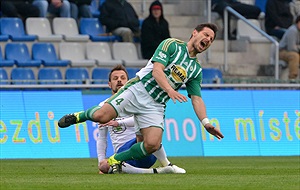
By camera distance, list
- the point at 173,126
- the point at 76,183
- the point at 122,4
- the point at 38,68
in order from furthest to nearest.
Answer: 1. the point at 122,4
2. the point at 38,68
3. the point at 173,126
4. the point at 76,183

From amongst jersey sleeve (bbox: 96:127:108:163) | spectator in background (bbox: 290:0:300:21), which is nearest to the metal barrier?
jersey sleeve (bbox: 96:127:108:163)

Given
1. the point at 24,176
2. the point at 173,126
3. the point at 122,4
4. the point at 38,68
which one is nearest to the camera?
the point at 24,176

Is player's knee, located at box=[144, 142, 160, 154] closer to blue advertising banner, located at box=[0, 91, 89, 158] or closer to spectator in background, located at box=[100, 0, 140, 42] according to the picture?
blue advertising banner, located at box=[0, 91, 89, 158]

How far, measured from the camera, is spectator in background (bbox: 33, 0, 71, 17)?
77.0ft

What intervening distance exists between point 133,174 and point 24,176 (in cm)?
139

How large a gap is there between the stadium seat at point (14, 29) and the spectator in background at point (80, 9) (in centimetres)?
171

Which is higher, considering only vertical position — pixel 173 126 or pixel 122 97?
pixel 122 97

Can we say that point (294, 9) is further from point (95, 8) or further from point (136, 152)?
point (136, 152)

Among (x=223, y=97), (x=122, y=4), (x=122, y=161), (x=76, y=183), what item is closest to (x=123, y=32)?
(x=122, y=4)

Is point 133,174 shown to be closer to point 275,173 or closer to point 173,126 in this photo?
point 275,173

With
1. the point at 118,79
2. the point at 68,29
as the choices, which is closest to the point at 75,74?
the point at 68,29

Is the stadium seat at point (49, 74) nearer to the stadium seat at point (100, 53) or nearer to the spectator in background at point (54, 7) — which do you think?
the stadium seat at point (100, 53)

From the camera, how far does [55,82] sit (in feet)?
67.4

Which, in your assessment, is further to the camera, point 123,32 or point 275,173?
point 123,32
